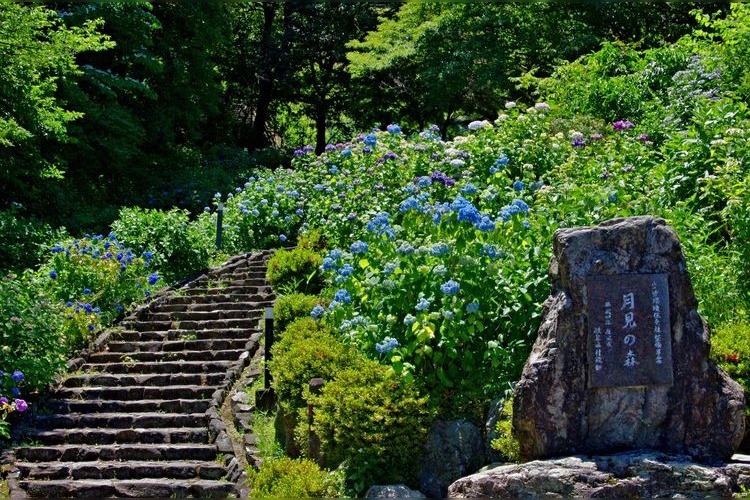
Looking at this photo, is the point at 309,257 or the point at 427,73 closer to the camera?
the point at 309,257

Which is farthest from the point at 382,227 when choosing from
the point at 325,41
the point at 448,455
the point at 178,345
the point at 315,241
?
the point at 325,41

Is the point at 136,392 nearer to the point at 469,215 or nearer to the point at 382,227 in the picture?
the point at 382,227

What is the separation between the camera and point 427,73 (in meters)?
20.7

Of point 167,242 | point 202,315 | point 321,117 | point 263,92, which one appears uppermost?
point 263,92

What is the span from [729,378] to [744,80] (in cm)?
587

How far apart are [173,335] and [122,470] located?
3.18 m

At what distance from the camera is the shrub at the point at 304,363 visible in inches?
324

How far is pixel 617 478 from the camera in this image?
594cm

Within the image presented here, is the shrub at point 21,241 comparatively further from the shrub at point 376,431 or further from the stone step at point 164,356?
the shrub at point 376,431

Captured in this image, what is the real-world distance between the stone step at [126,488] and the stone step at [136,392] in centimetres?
186

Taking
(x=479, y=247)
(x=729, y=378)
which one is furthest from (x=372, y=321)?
(x=729, y=378)

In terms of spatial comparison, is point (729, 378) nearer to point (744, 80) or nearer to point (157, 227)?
point (744, 80)

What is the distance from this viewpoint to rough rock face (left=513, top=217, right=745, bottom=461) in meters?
6.25

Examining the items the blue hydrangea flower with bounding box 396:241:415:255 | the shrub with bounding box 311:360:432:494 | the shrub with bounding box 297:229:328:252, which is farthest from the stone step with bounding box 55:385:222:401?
the blue hydrangea flower with bounding box 396:241:415:255
